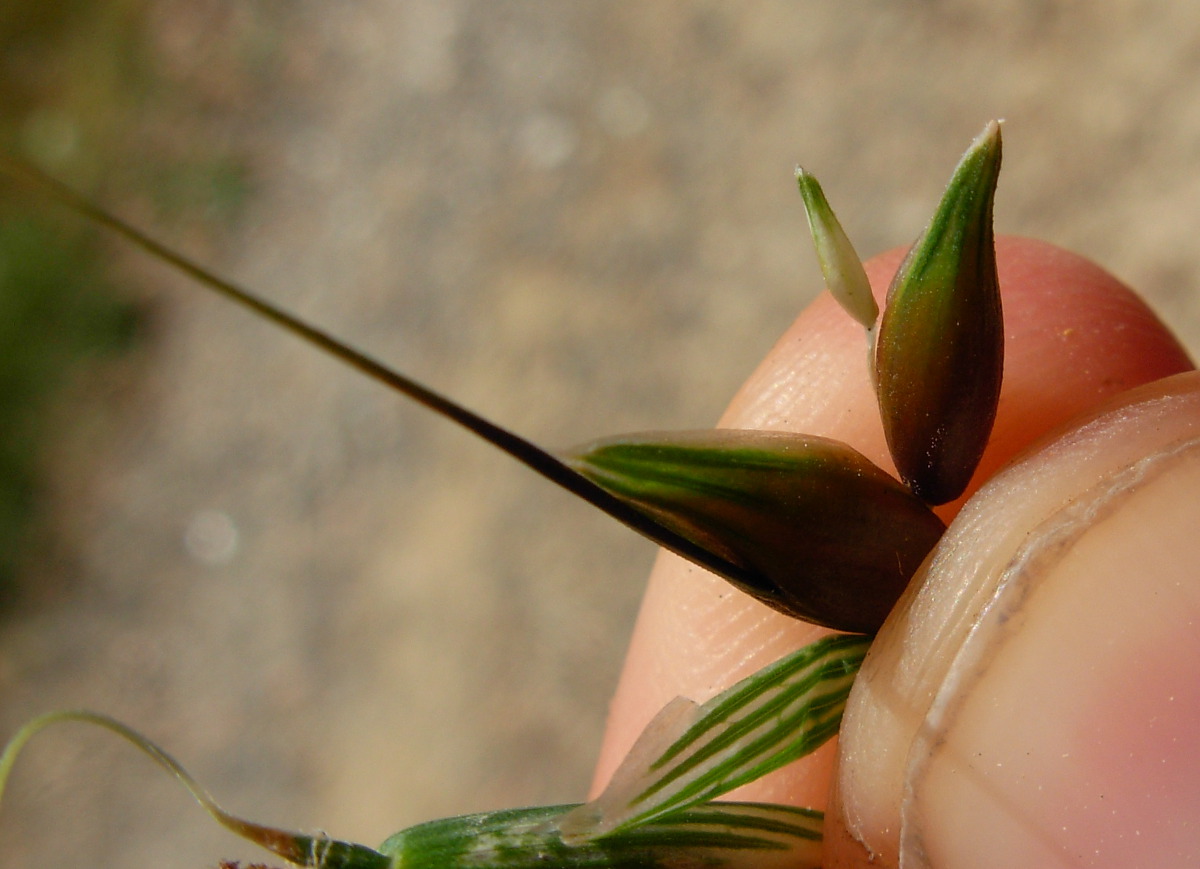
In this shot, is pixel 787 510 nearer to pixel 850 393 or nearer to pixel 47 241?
pixel 850 393

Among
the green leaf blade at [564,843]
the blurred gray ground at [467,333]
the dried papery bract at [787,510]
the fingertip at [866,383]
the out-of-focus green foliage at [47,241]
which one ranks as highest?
the out-of-focus green foliage at [47,241]

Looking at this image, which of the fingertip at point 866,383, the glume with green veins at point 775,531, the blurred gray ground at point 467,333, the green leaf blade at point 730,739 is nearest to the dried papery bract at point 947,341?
the glume with green veins at point 775,531

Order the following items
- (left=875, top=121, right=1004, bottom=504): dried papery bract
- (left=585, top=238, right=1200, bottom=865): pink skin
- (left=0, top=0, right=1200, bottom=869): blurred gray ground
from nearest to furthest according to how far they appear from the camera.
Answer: (left=875, top=121, right=1004, bottom=504): dried papery bract → (left=585, top=238, right=1200, bottom=865): pink skin → (left=0, top=0, right=1200, bottom=869): blurred gray ground

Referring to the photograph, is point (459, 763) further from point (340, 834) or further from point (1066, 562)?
point (1066, 562)

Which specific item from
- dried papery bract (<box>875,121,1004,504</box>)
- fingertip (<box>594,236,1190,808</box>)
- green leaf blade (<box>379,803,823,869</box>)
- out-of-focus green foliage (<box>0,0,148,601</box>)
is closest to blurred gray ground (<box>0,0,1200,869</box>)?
out-of-focus green foliage (<box>0,0,148,601</box>)

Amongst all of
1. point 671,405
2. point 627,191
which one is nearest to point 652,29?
point 627,191

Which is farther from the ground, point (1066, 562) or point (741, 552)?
point (741, 552)

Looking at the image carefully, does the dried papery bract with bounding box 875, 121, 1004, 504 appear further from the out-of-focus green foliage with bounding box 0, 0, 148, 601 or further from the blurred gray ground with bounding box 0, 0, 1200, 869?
the out-of-focus green foliage with bounding box 0, 0, 148, 601

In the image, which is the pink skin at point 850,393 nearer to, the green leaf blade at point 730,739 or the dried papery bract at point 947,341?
the green leaf blade at point 730,739
